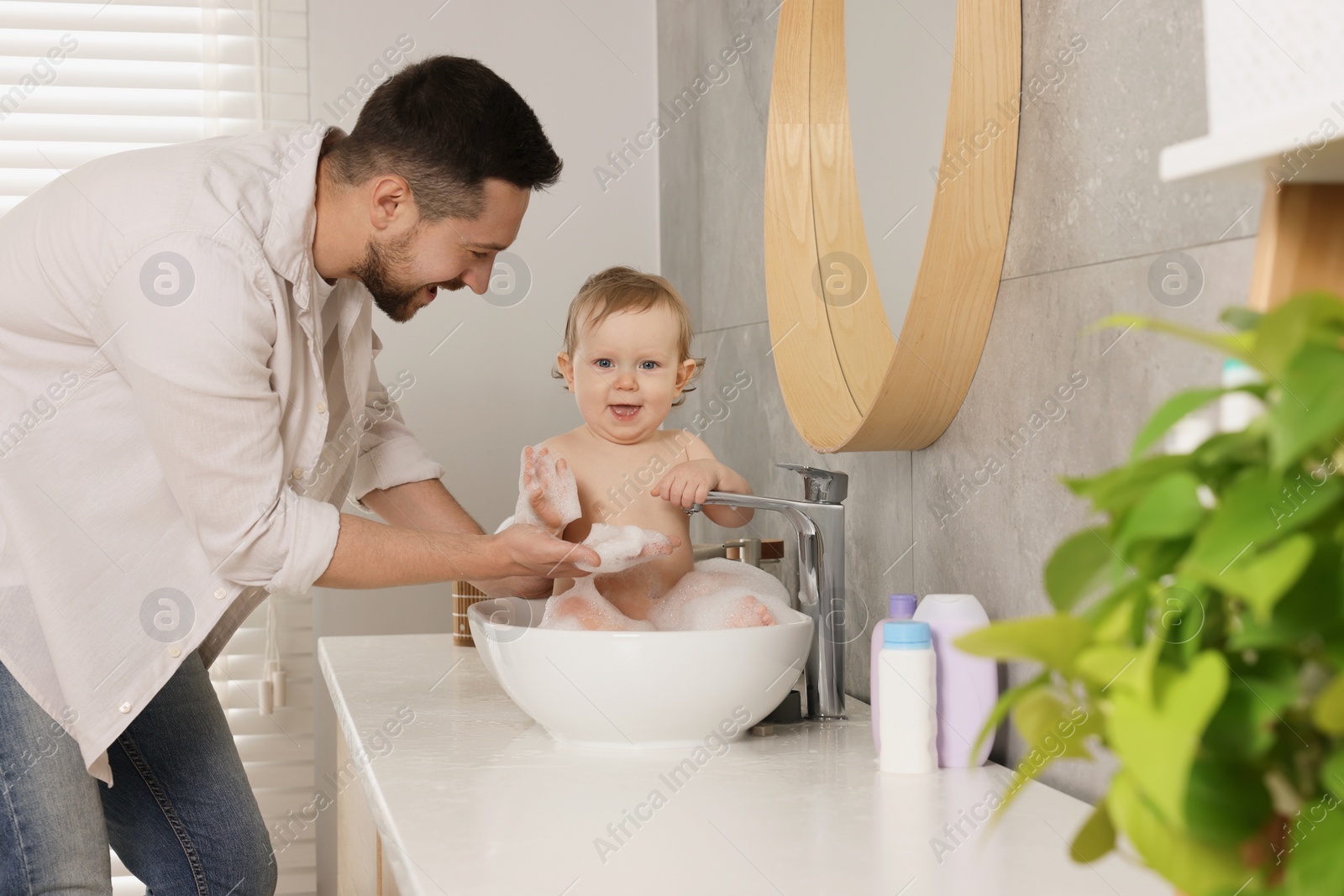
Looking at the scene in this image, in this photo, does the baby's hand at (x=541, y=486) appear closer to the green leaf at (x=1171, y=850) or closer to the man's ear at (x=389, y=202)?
the man's ear at (x=389, y=202)

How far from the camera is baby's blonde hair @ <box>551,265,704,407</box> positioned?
1336mm

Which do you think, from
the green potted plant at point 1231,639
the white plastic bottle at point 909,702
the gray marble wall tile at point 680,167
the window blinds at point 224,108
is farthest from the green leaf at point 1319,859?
the window blinds at point 224,108

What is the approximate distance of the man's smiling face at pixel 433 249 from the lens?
1.29m

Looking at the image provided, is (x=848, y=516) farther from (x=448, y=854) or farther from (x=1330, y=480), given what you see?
(x=1330, y=480)

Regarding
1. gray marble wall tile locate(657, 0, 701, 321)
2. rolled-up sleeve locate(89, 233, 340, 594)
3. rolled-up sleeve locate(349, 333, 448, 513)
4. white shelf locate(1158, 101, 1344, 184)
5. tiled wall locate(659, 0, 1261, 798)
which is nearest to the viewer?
white shelf locate(1158, 101, 1344, 184)

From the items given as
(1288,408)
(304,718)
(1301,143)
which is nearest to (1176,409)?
(1288,408)

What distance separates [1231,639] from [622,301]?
1.08 m

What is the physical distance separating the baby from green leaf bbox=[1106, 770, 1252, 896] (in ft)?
2.82

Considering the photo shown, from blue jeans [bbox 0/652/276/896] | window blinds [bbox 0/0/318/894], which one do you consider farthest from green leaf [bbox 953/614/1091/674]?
window blinds [bbox 0/0/318/894]

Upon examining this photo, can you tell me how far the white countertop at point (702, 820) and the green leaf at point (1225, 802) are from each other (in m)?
0.26

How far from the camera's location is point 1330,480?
0.96ft

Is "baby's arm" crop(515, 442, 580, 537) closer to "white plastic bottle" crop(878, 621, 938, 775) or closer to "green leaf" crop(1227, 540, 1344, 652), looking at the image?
"white plastic bottle" crop(878, 621, 938, 775)

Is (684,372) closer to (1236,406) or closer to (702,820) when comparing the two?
(702,820)

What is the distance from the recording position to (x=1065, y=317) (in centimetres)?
93
